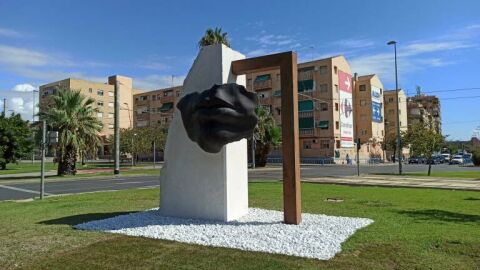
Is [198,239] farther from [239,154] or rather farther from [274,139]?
[274,139]

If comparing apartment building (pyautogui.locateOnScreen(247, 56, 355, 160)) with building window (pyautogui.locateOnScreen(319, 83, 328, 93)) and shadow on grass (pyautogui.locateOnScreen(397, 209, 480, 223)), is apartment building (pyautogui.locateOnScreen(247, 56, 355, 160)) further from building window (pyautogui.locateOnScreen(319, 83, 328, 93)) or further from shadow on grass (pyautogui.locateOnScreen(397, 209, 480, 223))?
shadow on grass (pyautogui.locateOnScreen(397, 209, 480, 223))

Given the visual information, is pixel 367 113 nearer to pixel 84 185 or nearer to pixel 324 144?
pixel 324 144

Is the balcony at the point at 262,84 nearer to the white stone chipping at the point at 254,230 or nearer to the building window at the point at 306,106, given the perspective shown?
the building window at the point at 306,106

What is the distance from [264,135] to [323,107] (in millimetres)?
19712

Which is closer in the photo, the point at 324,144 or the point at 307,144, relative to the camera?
the point at 324,144

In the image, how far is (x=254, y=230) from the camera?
8859mm

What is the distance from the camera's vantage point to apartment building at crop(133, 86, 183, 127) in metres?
85.0

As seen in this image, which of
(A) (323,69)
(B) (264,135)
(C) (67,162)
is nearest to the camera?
(C) (67,162)

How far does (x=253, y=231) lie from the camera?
345 inches

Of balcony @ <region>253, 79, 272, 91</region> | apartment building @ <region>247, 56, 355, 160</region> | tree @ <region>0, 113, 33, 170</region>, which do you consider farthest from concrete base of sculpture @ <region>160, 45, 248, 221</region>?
balcony @ <region>253, 79, 272, 91</region>

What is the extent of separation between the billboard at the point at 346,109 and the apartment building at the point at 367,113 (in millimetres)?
4695

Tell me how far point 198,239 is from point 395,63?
34.1 metres

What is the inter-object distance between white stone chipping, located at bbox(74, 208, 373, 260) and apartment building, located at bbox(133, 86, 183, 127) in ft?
237

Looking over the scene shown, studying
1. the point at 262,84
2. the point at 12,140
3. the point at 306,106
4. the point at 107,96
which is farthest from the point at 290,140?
the point at 107,96
